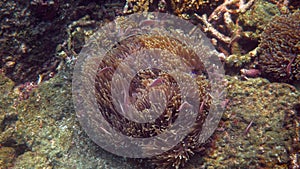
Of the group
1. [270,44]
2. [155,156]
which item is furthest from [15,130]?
[270,44]

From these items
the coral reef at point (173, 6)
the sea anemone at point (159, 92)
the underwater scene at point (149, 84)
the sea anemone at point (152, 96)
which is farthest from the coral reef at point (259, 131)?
the coral reef at point (173, 6)

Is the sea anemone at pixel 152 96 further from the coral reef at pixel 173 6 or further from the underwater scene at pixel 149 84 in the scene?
the coral reef at pixel 173 6

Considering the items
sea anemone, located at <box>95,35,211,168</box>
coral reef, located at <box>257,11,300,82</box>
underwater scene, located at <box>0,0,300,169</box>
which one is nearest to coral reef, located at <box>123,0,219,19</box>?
underwater scene, located at <box>0,0,300,169</box>

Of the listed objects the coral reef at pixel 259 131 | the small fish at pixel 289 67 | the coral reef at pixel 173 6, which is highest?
the coral reef at pixel 173 6

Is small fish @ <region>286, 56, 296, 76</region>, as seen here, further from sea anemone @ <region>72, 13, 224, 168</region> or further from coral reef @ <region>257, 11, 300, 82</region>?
sea anemone @ <region>72, 13, 224, 168</region>

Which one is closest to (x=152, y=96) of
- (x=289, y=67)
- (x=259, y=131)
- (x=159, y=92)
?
(x=159, y=92)

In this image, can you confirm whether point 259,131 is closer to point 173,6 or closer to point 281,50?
point 281,50

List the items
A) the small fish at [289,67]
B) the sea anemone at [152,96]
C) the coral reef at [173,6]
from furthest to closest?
the coral reef at [173,6] < the small fish at [289,67] < the sea anemone at [152,96]
